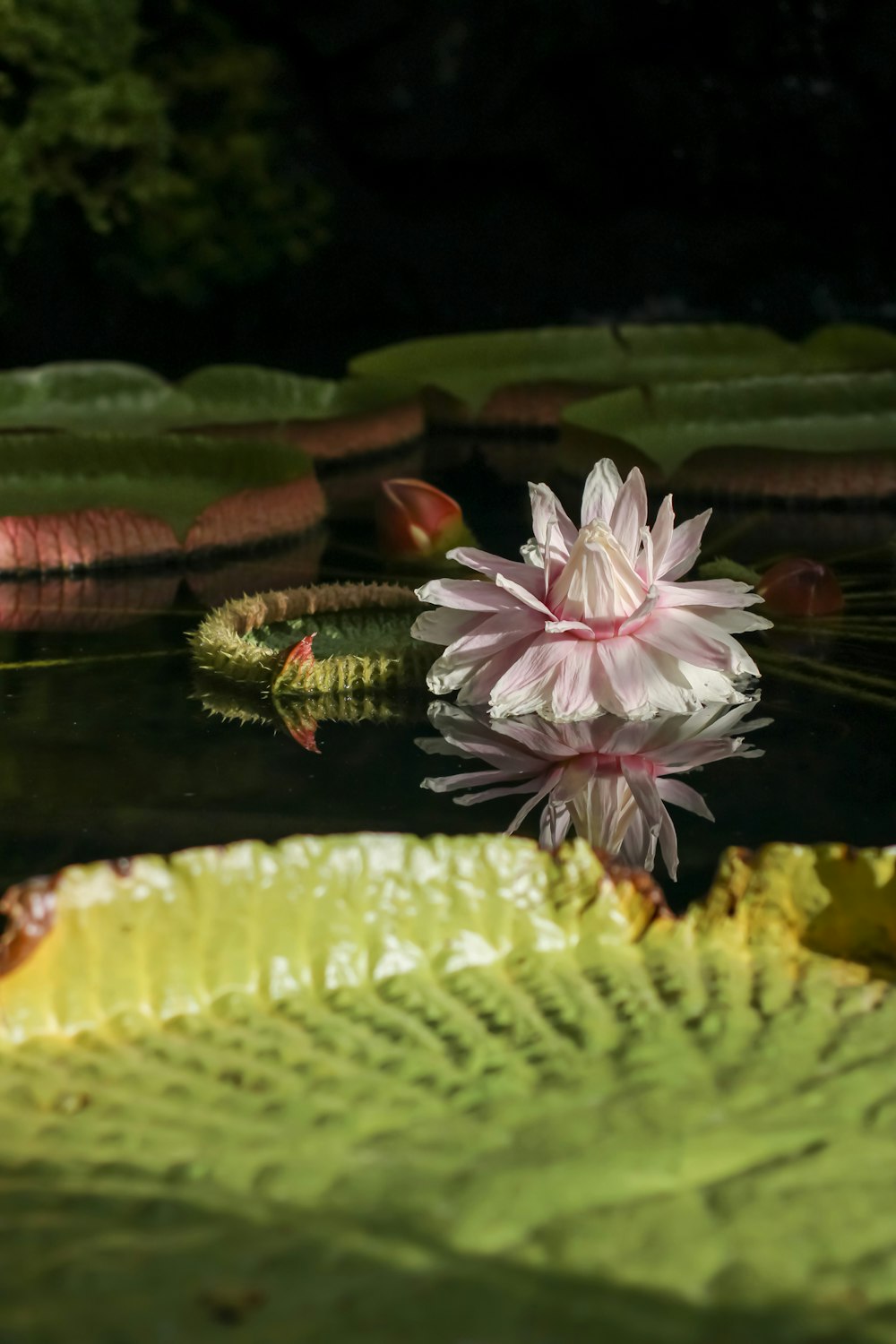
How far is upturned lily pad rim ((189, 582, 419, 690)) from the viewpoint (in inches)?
33.7

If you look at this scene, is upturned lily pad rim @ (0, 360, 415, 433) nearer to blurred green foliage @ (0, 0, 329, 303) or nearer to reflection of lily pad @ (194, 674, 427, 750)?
blurred green foliage @ (0, 0, 329, 303)

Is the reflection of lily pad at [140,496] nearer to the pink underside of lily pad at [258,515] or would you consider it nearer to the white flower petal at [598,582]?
the pink underside of lily pad at [258,515]

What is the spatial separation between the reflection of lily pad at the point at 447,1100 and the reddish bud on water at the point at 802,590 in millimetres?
522

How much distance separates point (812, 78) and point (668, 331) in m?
0.96

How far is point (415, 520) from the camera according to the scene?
115 cm

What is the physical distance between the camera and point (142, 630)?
39.9 inches

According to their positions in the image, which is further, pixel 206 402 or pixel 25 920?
pixel 206 402

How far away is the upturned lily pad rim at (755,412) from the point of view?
1.46 m

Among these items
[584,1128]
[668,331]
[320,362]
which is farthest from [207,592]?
[320,362]

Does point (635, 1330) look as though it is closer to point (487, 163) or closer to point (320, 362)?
point (320, 362)

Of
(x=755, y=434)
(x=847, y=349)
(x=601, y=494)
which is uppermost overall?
(x=847, y=349)

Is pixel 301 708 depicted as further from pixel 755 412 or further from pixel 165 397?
pixel 165 397

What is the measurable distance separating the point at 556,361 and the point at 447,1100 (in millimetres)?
1684

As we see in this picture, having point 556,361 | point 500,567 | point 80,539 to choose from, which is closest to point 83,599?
point 80,539
